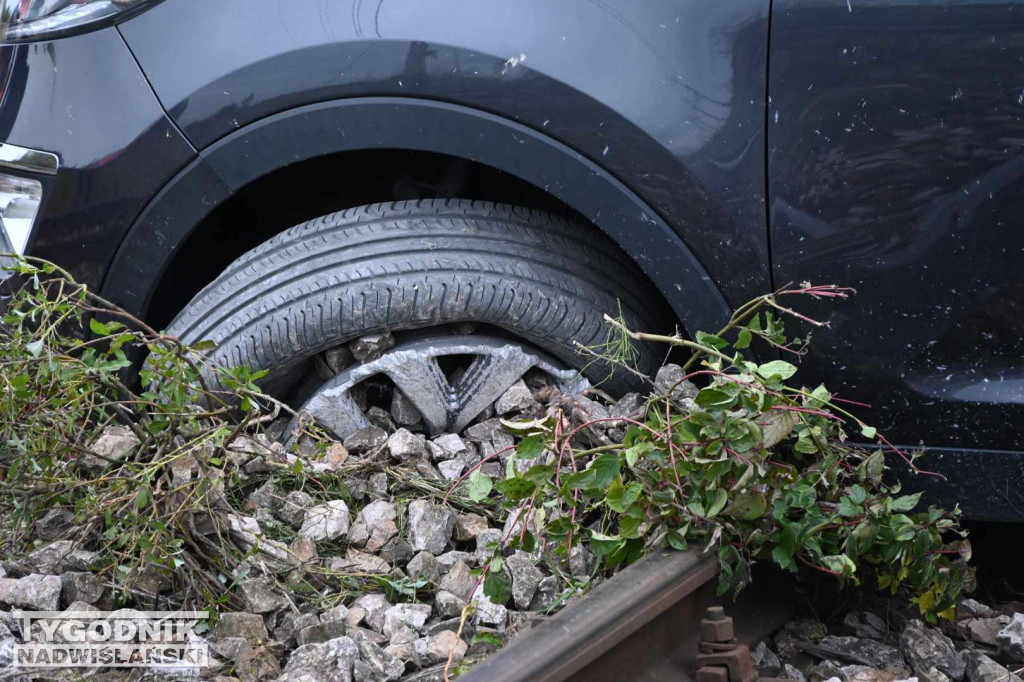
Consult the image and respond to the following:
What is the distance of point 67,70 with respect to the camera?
2.51 metres

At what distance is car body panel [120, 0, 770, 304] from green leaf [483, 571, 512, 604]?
2.91 ft

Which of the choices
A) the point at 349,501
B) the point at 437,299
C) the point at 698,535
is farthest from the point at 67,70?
the point at 698,535

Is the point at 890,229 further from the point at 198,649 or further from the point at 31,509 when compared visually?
the point at 31,509

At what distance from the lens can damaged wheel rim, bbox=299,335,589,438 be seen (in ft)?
8.80

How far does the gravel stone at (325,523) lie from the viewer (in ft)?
8.05

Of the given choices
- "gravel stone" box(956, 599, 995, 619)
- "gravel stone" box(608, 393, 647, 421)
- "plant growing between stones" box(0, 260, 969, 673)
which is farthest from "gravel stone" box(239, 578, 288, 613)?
"gravel stone" box(956, 599, 995, 619)

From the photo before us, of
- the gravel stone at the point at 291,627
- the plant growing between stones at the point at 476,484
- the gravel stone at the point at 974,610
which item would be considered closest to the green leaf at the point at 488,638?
the plant growing between stones at the point at 476,484

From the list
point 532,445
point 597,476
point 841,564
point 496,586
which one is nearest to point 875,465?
point 841,564

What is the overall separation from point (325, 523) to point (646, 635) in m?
0.94

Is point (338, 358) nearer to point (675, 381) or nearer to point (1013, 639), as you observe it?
point (675, 381)

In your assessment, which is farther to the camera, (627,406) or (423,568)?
(627,406)

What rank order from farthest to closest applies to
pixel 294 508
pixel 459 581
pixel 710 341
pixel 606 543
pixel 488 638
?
pixel 294 508 → pixel 459 581 → pixel 710 341 → pixel 606 543 → pixel 488 638

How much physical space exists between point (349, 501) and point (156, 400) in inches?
21.4

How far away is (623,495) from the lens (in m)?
2.00
